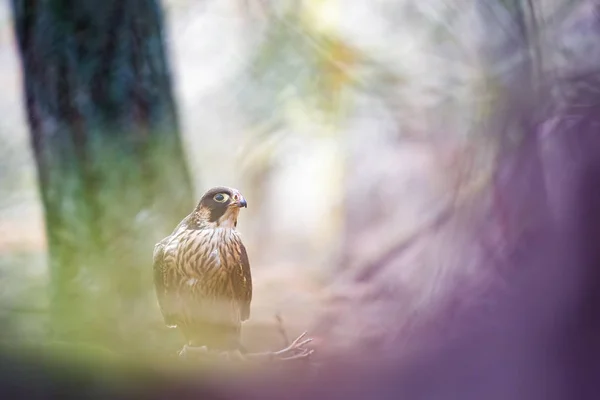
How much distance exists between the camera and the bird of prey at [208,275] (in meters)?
1.57

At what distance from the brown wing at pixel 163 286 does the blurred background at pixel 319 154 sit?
0.08 ft

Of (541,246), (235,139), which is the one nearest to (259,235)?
(235,139)

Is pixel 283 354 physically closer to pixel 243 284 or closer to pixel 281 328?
pixel 281 328

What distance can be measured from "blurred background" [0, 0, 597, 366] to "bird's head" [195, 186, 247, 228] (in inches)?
1.0

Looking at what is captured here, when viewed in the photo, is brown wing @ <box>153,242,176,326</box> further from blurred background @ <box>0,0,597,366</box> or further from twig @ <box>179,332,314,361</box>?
twig @ <box>179,332,314,361</box>

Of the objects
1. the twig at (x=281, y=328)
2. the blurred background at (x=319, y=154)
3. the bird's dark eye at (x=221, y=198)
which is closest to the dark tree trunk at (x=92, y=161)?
the blurred background at (x=319, y=154)

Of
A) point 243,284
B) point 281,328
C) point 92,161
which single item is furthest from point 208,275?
point 92,161

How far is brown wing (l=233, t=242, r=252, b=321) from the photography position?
5.24ft

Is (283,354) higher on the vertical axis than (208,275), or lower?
lower

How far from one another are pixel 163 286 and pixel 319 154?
1.55ft

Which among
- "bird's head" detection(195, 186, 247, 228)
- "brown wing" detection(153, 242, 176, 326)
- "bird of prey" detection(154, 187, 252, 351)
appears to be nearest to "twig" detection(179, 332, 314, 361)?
"bird of prey" detection(154, 187, 252, 351)

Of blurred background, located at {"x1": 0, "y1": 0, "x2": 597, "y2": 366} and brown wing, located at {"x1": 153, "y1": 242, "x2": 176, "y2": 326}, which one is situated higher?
blurred background, located at {"x1": 0, "y1": 0, "x2": 597, "y2": 366}

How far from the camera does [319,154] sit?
1.66 m

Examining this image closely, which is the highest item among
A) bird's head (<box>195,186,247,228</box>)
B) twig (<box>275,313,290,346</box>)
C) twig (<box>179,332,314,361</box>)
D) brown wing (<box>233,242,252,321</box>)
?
bird's head (<box>195,186,247,228</box>)
